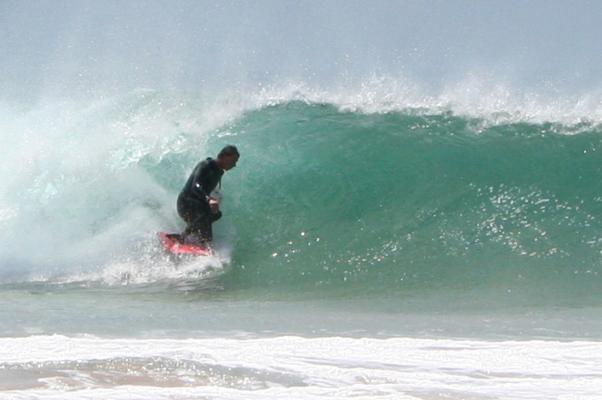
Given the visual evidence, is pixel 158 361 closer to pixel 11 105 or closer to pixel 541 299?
pixel 541 299

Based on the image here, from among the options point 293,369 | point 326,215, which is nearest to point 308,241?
point 326,215

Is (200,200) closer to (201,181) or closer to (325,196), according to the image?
(201,181)

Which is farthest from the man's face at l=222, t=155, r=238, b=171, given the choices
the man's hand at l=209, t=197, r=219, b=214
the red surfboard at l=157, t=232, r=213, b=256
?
the red surfboard at l=157, t=232, r=213, b=256

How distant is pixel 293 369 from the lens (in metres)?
5.92

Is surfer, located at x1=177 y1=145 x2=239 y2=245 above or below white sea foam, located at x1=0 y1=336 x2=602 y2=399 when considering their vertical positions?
above

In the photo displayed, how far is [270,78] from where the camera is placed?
49.1 feet

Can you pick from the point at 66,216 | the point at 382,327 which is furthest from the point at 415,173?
the point at 382,327

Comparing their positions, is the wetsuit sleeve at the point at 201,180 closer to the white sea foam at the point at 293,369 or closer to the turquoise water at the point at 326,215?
the turquoise water at the point at 326,215

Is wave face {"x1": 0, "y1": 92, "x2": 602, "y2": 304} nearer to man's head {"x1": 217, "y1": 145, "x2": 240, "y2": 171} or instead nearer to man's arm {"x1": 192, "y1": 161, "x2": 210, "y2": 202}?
man's arm {"x1": 192, "y1": 161, "x2": 210, "y2": 202}

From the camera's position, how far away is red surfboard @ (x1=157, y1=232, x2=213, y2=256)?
34.5ft

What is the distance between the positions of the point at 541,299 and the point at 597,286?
848 mm

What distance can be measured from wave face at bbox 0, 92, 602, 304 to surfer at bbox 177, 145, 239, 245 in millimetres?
446

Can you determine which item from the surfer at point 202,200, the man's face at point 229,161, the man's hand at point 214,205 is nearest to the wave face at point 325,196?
the surfer at point 202,200

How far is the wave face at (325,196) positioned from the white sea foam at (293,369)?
3.17 m
